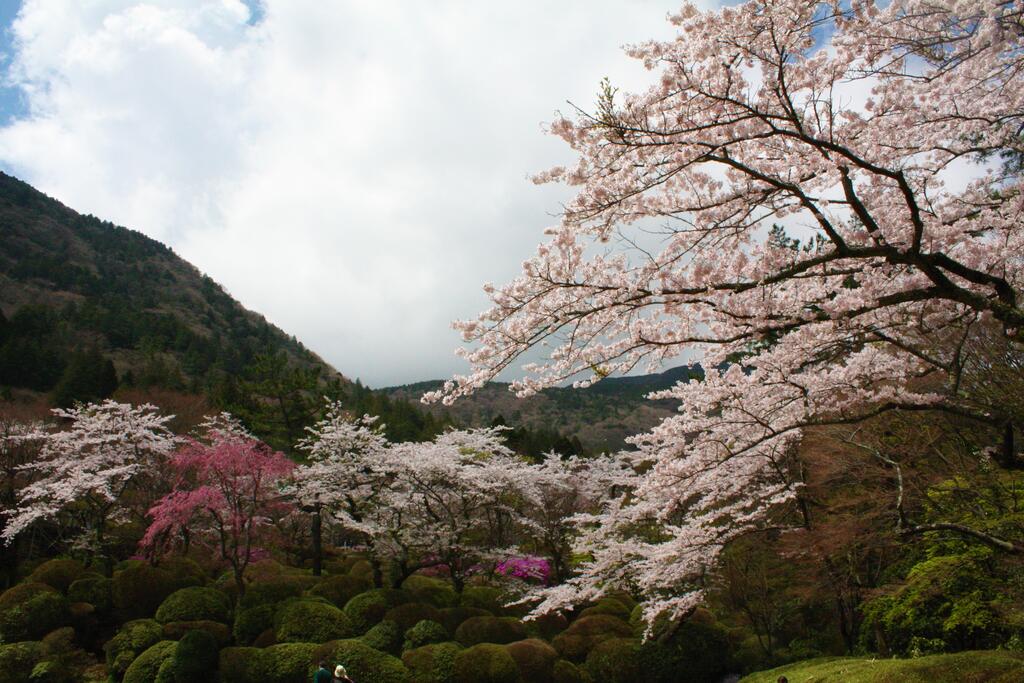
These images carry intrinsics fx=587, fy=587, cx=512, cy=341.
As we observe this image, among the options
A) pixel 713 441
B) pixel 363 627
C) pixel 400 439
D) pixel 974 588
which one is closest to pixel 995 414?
pixel 713 441

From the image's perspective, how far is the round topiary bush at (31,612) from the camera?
37.3 feet

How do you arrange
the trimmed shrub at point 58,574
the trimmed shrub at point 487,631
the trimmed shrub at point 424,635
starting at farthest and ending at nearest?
the trimmed shrub at point 58,574 < the trimmed shrub at point 487,631 < the trimmed shrub at point 424,635

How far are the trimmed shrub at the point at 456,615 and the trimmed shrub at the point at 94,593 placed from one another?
7.17m

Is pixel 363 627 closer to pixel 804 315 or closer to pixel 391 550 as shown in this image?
pixel 391 550

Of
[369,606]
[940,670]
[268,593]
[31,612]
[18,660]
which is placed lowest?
→ [18,660]

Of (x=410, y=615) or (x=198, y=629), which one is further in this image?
(x=410, y=615)

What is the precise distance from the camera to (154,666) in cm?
1050

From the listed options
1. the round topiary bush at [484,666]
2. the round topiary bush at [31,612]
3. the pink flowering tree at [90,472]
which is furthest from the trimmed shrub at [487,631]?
the pink flowering tree at [90,472]

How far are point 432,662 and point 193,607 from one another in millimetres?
5184

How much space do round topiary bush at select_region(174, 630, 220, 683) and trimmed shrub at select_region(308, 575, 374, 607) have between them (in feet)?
9.67

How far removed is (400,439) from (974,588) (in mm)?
33409

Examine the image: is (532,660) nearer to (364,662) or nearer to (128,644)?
(364,662)

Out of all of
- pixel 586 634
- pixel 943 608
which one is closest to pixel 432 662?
pixel 586 634

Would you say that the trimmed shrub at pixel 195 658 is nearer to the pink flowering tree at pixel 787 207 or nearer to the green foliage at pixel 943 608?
the pink flowering tree at pixel 787 207
